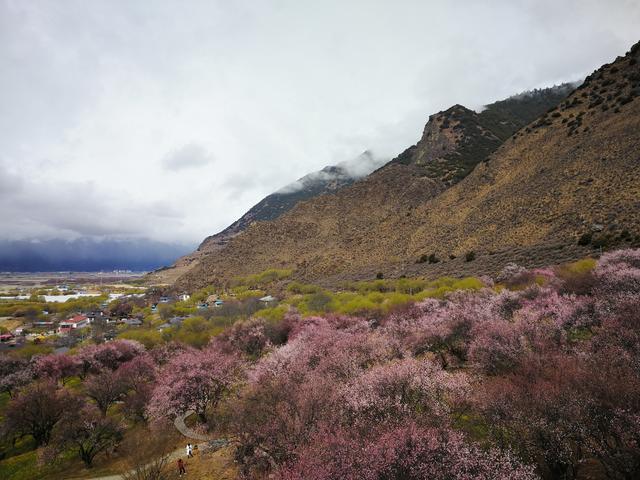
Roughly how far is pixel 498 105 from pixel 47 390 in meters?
229

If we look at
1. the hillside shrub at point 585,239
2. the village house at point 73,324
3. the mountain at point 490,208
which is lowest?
→ the village house at point 73,324

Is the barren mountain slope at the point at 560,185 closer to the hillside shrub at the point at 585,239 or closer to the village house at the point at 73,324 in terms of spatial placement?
the hillside shrub at the point at 585,239

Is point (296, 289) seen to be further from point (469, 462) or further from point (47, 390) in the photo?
point (469, 462)

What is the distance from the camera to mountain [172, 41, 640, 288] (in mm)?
50031

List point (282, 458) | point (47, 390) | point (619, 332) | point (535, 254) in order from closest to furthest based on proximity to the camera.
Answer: point (282, 458) < point (619, 332) < point (47, 390) < point (535, 254)

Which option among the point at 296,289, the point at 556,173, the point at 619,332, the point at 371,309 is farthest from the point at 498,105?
the point at 619,332

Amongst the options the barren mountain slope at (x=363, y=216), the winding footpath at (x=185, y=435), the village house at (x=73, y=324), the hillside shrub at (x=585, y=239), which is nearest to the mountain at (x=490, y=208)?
the hillside shrub at (x=585, y=239)

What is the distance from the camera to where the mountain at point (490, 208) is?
5003cm

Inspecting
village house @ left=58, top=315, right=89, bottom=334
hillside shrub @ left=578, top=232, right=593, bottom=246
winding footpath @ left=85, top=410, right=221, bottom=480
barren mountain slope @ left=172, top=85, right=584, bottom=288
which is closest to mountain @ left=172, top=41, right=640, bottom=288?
hillside shrub @ left=578, top=232, right=593, bottom=246

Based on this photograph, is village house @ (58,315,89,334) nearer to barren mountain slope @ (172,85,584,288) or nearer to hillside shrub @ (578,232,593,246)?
barren mountain slope @ (172,85,584,288)

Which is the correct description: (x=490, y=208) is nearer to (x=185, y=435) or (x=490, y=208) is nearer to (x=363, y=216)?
(x=363, y=216)

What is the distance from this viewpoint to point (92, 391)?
36.5 meters

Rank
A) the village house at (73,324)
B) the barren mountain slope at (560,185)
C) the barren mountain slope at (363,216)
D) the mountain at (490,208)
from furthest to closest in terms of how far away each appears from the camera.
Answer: the village house at (73,324) → the barren mountain slope at (363,216) → the mountain at (490,208) → the barren mountain slope at (560,185)

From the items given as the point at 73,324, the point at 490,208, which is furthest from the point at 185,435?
the point at 73,324
